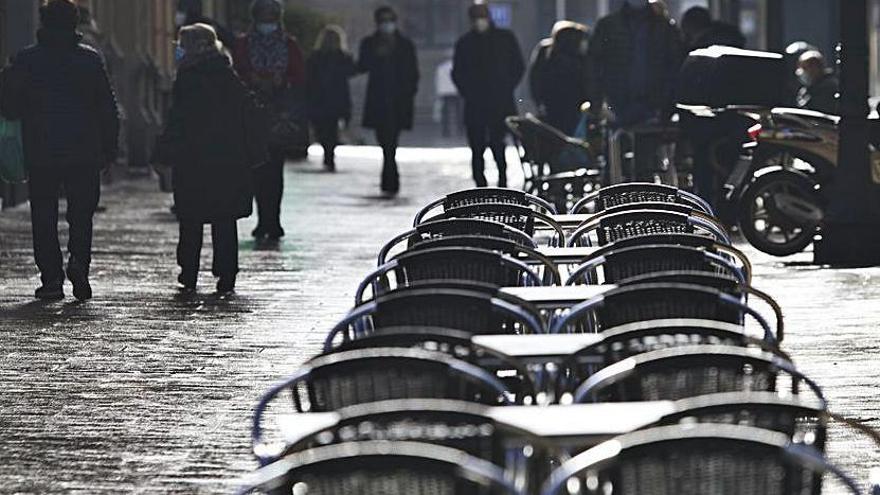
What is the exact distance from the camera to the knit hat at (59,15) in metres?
14.3

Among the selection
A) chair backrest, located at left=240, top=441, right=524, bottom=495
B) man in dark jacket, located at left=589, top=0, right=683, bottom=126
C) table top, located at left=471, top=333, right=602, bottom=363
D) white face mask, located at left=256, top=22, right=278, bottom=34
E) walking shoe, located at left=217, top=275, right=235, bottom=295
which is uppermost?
white face mask, located at left=256, top=22, right=278, bottom=34

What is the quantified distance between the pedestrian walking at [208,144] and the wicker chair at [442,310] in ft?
23.8

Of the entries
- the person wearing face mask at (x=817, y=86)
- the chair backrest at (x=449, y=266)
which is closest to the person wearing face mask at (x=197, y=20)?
the person wearing face mask at (x=817, y=86)

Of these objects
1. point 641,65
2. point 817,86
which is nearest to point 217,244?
point 641,65

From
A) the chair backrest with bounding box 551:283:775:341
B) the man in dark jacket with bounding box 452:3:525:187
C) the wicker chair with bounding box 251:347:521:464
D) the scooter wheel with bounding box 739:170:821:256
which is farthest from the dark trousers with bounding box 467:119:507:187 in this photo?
the wicker chair with bounding box 251:347:521:464

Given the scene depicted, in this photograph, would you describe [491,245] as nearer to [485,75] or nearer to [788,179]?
[788,179]

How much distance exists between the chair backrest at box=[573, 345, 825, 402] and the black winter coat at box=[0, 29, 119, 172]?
336 inches

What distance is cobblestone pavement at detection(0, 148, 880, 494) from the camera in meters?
8.62

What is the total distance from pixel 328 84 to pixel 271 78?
13.7m

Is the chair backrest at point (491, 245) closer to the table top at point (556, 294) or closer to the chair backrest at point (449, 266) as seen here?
the chair backrest at point (449, 266)

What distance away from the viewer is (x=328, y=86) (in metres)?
32.8

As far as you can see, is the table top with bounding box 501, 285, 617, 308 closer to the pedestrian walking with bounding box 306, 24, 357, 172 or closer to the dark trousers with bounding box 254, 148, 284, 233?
the dark trousers with bounding box 254, 148, 284, 233

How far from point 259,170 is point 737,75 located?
4.06 m

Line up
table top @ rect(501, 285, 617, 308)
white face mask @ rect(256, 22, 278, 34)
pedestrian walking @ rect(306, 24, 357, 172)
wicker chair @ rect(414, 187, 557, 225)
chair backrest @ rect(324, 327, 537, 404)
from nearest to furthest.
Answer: chair backrest @ rect(324, 327, 537, 404)
table top @ rect(501, 285, 617, 308)
wicker chair @ rect(414, 187, 557, 225)
white face mask @ rect(256, 22, 278, 34)
pedestrian walking @ rect(306, 24, 357, 172)
